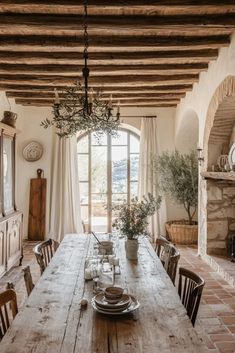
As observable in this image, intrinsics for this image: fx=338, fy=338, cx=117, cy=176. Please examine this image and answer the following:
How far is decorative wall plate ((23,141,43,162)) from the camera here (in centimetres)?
667

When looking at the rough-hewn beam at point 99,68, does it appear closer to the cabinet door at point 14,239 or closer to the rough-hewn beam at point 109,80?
the rough-hewn beam at point 109,80

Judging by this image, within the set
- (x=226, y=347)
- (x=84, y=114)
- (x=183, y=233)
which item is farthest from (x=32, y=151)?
(x=226, y=347)

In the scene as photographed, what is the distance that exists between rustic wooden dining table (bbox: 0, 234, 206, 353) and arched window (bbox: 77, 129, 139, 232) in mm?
4613

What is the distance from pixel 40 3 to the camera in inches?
111

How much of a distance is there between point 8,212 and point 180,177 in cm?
302

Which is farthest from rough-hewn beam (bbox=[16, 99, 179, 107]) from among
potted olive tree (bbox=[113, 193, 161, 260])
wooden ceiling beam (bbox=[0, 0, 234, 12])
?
potted olive tree (bbox=[113, 193, 161, 260])

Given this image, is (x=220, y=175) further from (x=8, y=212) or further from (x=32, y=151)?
(x=32, y=151)

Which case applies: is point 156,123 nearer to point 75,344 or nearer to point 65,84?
point 65,84

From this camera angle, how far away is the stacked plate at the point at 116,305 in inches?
69.8

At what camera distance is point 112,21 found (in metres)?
3.17

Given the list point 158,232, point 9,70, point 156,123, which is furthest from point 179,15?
point 158,232

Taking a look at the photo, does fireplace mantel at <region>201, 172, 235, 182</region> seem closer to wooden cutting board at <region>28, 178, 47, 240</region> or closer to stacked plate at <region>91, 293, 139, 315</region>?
stacked plate at <region>91, 293, 139, 315</region>

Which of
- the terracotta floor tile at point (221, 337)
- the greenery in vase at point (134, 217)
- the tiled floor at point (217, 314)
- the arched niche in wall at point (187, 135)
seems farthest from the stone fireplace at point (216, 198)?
the greenery in vase at point (134, 217)

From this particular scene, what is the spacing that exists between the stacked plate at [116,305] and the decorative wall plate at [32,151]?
201 inches
